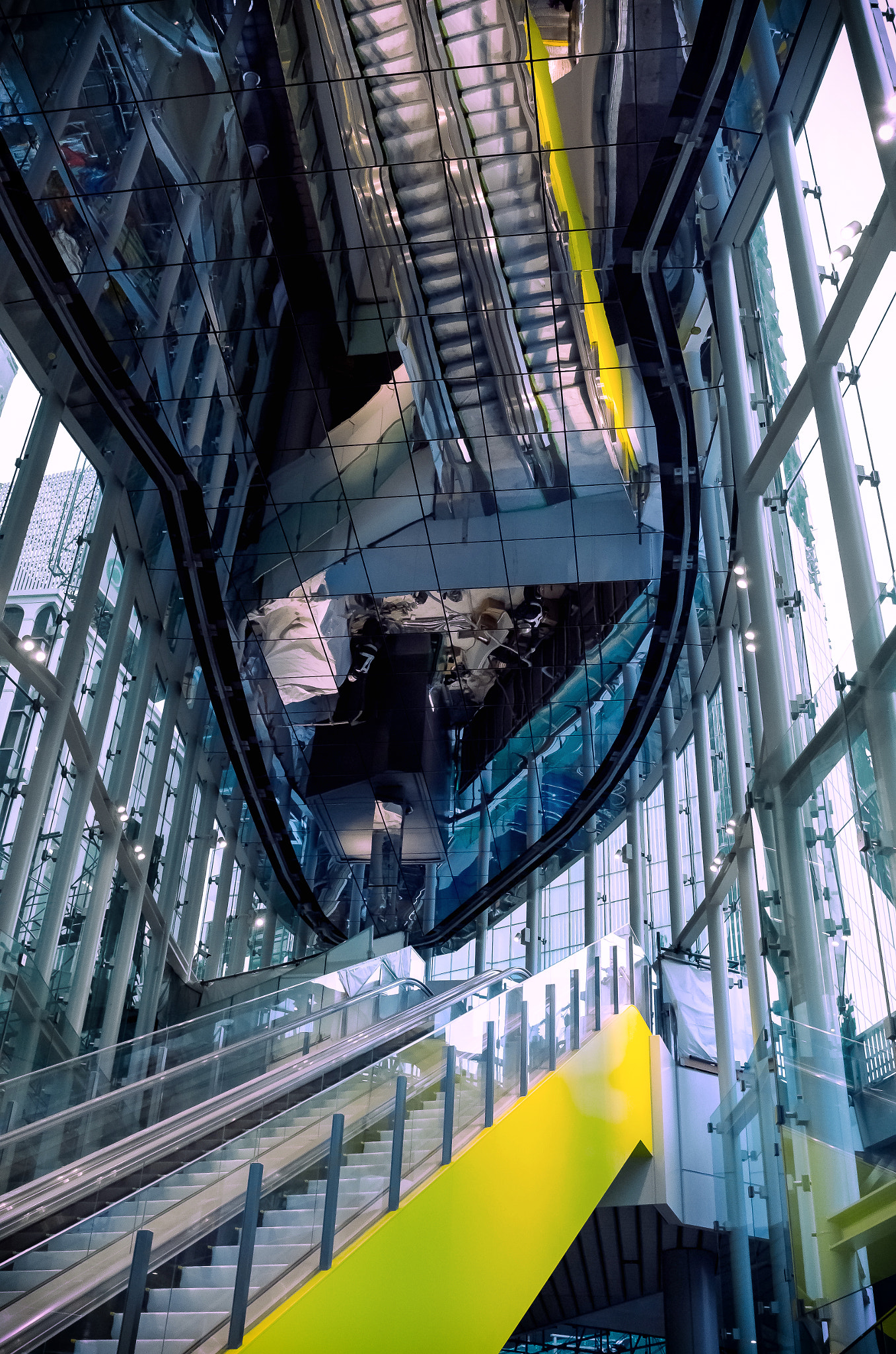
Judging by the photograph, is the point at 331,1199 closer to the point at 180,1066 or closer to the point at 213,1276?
the point at 213,1276

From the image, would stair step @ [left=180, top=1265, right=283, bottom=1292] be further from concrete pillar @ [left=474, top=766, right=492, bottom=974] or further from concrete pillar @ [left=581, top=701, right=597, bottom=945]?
concrete pillar @ [left=581, top=701, right=597, bottom=945]

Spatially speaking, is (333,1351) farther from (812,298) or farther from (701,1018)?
(701,1018)

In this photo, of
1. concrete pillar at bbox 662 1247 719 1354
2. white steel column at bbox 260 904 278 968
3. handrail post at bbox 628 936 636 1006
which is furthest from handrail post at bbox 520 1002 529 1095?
white steel column at bbox 260 904 278 968

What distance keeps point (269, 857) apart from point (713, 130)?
43.2 feet

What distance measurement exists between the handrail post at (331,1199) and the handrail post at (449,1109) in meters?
1.40

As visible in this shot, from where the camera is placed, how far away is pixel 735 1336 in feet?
32.0

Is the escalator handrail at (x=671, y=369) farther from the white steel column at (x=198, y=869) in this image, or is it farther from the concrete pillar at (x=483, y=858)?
the white steel column at (x=198, y=869)

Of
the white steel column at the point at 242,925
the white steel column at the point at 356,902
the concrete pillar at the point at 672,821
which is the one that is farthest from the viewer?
the white steel column at the point at 356,902

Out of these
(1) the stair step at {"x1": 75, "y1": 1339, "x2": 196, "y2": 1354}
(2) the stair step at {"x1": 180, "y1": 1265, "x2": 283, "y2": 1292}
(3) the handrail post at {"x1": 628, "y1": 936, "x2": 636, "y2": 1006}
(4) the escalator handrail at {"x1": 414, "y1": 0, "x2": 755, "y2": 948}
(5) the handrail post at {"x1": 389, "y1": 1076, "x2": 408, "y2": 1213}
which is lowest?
(1) the stair step at {"x1": 75, "y1": 1339, "x2": 196, "y2": 1354}

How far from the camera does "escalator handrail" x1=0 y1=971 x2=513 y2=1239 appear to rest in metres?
5.83

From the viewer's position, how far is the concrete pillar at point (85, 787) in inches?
472

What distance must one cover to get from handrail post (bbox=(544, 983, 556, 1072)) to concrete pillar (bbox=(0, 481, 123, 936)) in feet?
16.9

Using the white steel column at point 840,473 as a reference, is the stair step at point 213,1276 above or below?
below

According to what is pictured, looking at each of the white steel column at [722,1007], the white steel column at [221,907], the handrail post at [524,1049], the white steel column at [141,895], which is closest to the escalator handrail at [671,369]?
the white steel column at [722,1007]
